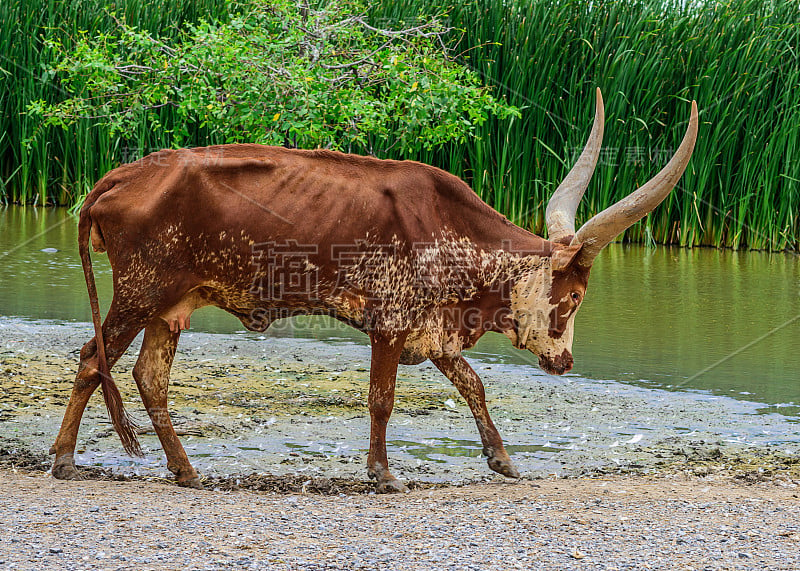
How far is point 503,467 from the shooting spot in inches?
206

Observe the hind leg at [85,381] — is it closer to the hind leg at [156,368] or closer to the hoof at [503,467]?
the hind leg at [156,368]

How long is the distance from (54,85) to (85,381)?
966 cm

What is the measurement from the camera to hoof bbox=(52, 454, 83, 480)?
4875mm

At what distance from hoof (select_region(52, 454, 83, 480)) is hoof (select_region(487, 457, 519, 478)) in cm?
201

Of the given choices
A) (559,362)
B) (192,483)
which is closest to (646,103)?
(559,362)

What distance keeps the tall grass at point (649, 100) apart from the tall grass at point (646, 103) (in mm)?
17

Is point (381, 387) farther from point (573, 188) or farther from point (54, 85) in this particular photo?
point (54, 85)

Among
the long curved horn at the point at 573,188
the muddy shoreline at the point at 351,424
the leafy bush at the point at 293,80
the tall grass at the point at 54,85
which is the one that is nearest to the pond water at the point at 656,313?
the muddy shoreline at the point at 351,424

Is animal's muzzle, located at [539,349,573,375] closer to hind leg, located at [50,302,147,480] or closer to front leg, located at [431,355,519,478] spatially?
front leg, located at [431,355,519,478]

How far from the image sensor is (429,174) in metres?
5.21

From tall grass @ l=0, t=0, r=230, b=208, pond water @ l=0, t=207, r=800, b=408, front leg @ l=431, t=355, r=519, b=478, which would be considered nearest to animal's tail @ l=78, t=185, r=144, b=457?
front leg @ l=431, t=355, r=519, b=478

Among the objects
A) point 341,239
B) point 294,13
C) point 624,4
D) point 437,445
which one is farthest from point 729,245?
point 341,239

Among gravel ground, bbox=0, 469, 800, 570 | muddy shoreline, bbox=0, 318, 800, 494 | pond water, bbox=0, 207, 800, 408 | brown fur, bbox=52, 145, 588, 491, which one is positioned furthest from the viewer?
pond water, bbox=0, 207, 800, 408

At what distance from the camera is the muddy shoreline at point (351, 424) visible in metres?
5.31
